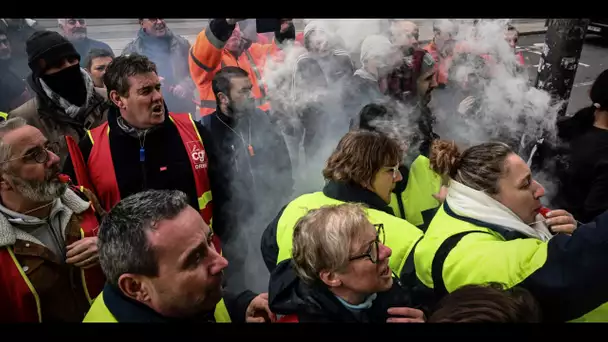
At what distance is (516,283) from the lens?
53.4 inches

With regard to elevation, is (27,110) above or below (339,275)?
above

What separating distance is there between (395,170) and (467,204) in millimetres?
240

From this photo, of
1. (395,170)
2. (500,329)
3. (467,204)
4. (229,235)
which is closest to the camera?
(500,329)

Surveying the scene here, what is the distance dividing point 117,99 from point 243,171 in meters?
0.43

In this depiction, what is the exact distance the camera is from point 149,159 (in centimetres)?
162

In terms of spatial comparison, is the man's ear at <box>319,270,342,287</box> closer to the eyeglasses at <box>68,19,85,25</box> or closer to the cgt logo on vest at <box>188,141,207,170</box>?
the cgt logo on vest at <box>188,141,207,170</box>

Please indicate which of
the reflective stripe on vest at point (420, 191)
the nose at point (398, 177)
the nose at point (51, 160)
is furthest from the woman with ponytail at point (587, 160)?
the nose at point (51, 160)

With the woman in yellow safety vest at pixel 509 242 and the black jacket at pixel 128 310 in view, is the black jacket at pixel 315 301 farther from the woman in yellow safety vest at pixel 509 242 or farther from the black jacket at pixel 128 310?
the black jacket at pixel 128 310

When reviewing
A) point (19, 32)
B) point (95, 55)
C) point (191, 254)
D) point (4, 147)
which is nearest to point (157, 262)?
point (191, 254)

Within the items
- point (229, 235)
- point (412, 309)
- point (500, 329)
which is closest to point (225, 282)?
point (229, 235)

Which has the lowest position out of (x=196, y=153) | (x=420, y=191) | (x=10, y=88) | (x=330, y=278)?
(x=330, y=278)

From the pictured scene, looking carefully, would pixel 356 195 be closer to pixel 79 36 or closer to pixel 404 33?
pixel 404 33

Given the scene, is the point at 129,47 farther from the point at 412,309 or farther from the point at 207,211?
the point at 412,309

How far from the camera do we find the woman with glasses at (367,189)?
1.52 m
